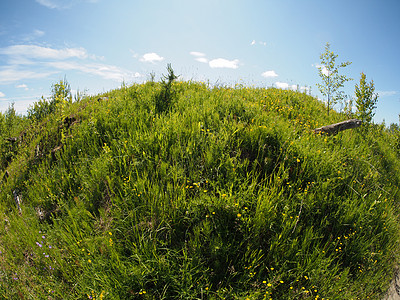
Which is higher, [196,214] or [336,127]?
[336,127]

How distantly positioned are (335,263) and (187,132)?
337cm

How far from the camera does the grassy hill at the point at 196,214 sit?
291 centimetres

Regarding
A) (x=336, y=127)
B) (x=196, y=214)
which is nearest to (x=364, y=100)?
(x=336, y=127)

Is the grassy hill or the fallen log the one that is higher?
the fallen log

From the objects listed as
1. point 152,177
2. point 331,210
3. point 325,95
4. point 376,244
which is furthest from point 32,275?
point 325,95

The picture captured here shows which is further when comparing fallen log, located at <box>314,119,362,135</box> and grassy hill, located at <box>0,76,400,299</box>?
fallen log, located at <box>314,119,362,135</box>

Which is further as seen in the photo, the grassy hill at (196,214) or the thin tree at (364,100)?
the thin tree at (364,100)

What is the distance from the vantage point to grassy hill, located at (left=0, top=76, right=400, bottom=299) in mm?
2914

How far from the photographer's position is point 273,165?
4348 mm

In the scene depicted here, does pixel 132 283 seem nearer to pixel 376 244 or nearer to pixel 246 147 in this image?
pixel 246 147

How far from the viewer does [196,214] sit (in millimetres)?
3252

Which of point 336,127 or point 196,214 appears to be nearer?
point 196,214

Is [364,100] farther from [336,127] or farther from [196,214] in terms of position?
[196,214]

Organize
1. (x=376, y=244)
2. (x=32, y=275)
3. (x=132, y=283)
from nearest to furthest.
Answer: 1. (x=132, y=283)
2. (x=32, y=275)
3. (x=376, y=244)
